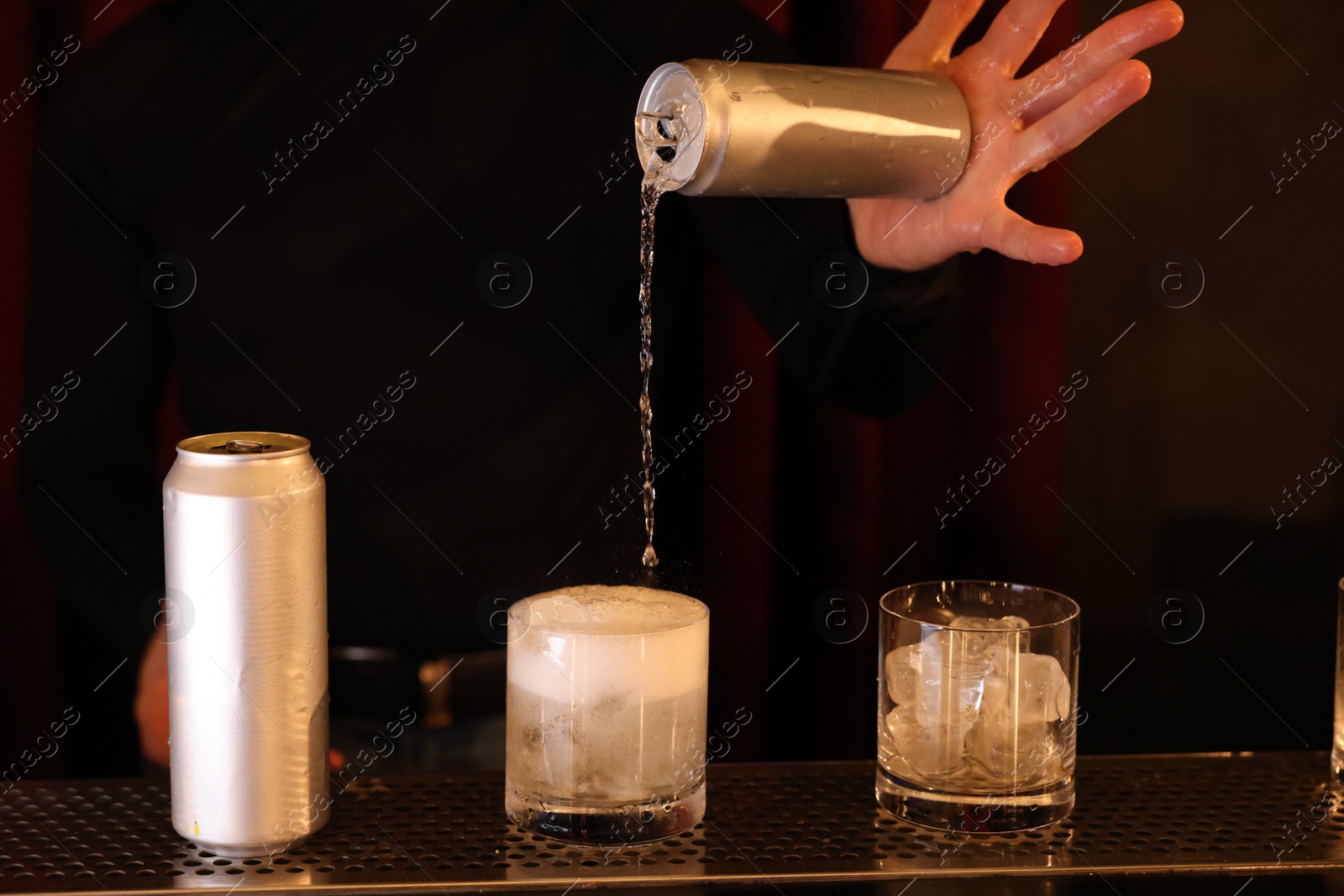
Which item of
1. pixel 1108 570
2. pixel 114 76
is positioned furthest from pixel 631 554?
pixel 114 76

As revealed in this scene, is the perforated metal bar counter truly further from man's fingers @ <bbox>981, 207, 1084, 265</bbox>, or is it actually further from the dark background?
man's fingers @ <bbox>981, 207, 1084, 265</bbox>

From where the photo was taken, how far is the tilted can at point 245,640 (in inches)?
31.2

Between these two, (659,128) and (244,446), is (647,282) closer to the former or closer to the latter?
(659,128)

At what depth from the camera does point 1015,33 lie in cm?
95

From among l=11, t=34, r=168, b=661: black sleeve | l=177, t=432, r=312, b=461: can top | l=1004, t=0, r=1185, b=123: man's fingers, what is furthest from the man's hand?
l=11, t=34, r=168, b=661: black sleeve

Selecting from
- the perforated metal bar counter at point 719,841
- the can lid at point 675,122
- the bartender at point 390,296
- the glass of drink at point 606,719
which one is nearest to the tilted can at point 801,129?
the can lid at point 675,122

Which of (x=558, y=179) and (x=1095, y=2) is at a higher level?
(x=1095, y=2)

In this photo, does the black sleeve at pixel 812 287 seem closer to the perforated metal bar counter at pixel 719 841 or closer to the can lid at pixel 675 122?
the can lid at pixel 675 122

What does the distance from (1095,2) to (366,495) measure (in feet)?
2.52

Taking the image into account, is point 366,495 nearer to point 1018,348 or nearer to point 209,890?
point 209,890

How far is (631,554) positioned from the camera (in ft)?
3.75

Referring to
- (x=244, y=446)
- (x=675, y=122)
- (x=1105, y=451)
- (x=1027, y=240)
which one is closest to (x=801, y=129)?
(x=675, y=122)

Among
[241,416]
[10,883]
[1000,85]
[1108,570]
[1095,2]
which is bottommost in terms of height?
[10,883]

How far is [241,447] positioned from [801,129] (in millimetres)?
413
